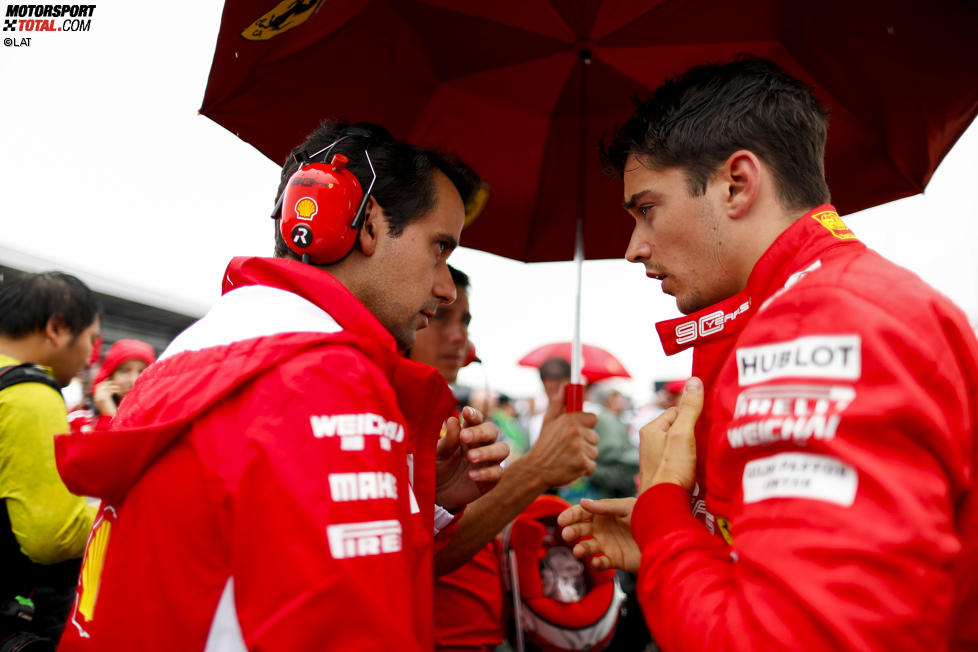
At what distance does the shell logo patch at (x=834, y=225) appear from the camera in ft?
4.11

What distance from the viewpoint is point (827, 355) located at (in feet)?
3.04

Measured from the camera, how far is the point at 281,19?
1.93 meters

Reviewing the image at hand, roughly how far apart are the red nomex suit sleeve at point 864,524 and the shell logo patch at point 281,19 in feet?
5.25

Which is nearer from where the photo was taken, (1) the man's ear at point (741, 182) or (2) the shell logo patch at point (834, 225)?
(2) the shell logo patch at point (834, 225)

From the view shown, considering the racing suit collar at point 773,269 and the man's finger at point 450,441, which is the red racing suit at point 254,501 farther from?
the man's finger at point 450,441

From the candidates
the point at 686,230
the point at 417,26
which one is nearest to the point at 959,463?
the point at 686,230

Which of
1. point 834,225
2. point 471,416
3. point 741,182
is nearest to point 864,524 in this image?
point 834,225

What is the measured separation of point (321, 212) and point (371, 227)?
19 cm

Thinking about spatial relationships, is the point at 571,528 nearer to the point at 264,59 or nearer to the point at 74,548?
the point at 264,59

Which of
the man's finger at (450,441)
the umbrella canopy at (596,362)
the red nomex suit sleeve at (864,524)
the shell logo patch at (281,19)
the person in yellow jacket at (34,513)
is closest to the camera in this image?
the red nomex suit sleeve at (864,524)

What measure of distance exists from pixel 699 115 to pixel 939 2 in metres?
0.82

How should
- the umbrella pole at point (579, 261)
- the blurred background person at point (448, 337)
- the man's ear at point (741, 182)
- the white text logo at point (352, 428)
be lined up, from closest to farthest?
the white text logo at point (352, 428) → the man's ear at point (741, 182) → the umbrella pole at point (579, 261) → the blurred background person at point (448, 337)

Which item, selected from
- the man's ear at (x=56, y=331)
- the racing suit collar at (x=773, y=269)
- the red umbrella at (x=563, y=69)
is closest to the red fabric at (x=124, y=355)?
the man's ear at (x=56, y=331)

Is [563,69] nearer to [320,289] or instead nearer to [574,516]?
[320,289]
